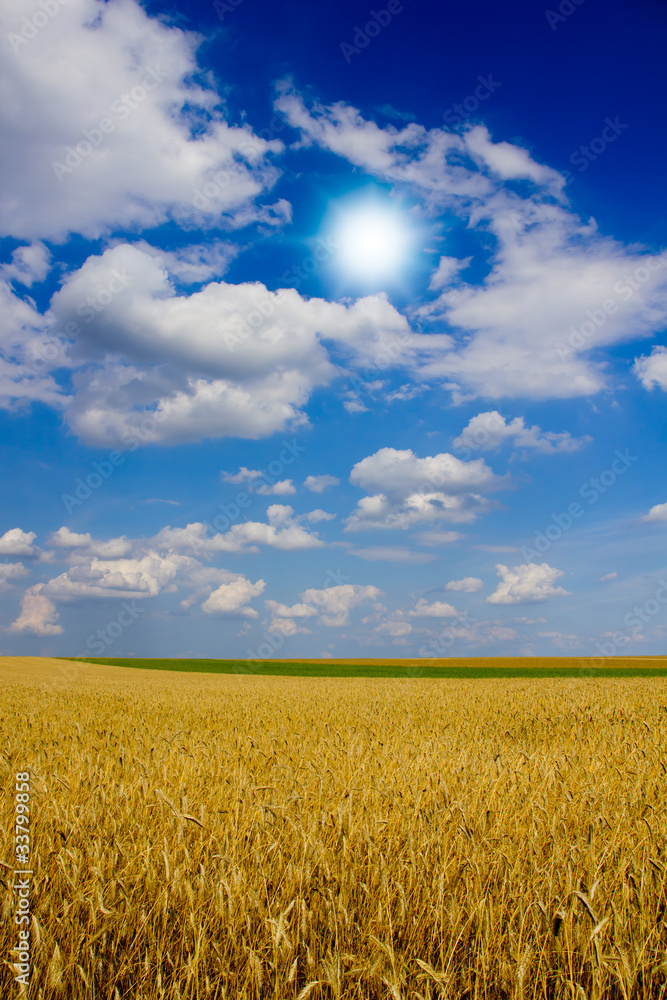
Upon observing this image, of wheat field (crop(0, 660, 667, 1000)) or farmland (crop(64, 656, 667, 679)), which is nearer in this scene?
wheat field (crop(0, 660, 667, 1000))

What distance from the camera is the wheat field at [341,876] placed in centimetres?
233

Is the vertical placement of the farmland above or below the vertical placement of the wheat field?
below

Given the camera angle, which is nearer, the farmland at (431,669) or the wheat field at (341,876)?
the wheat field at (341,876)

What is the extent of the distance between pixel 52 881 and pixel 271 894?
4.03ft

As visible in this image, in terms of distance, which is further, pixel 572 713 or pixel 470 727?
pixel 572 713

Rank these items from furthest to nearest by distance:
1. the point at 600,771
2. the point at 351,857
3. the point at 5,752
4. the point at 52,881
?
the point at 5,752
the point at 600,771
the point at 351,857
the point at 52,881

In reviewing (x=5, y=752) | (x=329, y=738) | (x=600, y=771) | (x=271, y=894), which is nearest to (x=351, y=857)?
(x=271, y=894)

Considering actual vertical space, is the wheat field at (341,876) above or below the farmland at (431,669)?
above

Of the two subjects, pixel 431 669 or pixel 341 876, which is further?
pixel 431 669

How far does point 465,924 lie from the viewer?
255 centimetres

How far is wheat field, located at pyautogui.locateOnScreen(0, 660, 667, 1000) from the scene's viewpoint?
233cm

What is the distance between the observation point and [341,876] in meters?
2.99

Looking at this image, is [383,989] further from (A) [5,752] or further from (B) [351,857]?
(A) [5,752]

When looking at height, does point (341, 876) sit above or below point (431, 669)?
above
